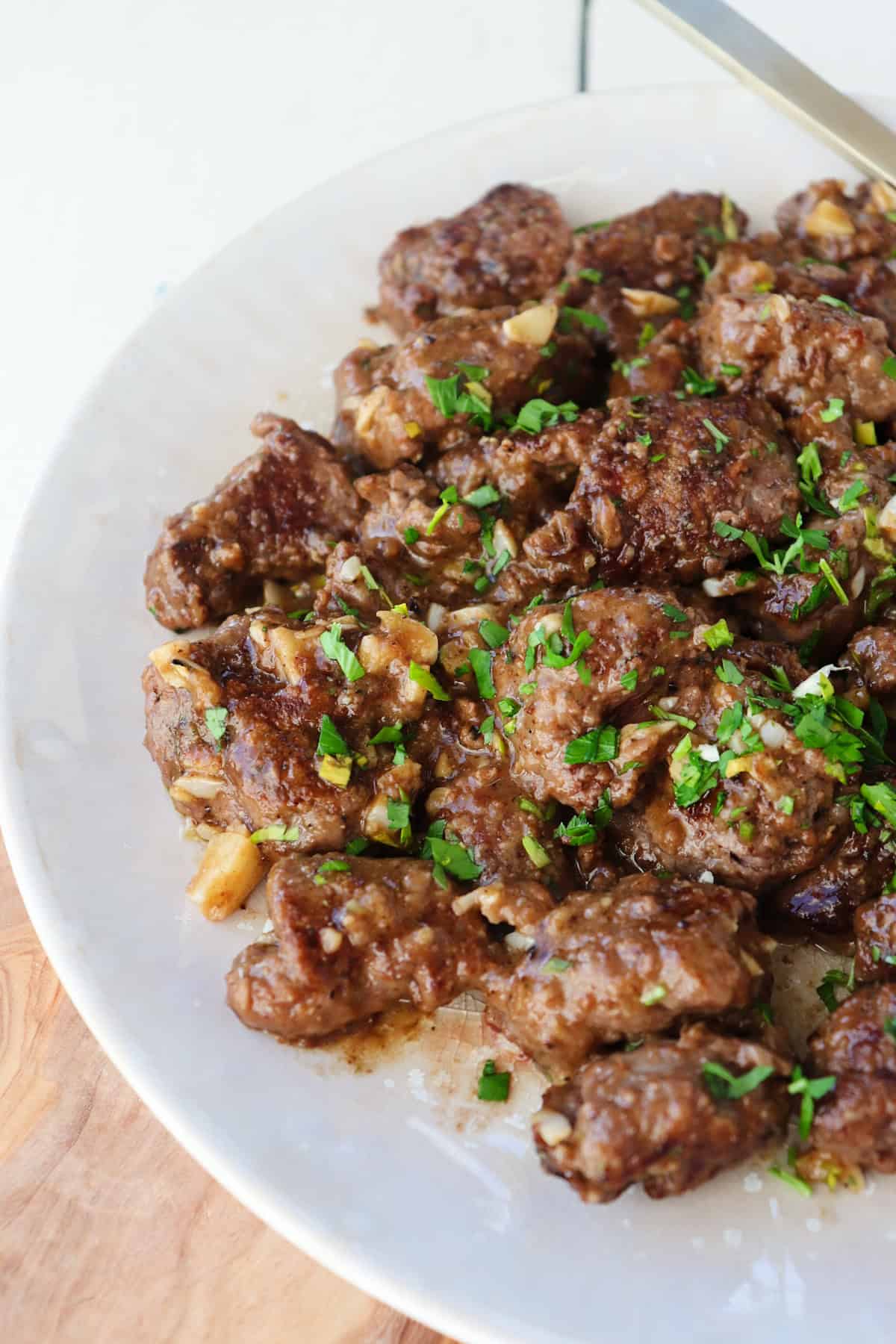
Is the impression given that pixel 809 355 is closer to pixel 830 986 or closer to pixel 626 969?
pixel 830 986

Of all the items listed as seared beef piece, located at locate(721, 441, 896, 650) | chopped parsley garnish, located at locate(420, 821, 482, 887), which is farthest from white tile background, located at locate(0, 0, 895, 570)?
chopped parsley garnish, located at locate(420, 821, 482, 887)

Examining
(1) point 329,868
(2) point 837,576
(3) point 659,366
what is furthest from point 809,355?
(1) point 329,868

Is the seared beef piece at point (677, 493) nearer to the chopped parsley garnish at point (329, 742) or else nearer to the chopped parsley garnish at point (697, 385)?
the chopped parsley garnish at point (697, 385)

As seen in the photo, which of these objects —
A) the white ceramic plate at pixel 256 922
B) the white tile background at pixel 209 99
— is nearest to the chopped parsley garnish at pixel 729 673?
the white ceramic plate at pixel 256 922

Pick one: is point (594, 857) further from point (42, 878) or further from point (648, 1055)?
point (42, 878)

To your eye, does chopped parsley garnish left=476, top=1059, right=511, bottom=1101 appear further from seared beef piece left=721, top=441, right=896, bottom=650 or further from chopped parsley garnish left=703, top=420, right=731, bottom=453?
chopped parsley garnish left=703, top=420, right=731, bottom=453

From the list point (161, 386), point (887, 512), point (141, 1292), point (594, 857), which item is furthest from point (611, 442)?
point (141, 1292)
